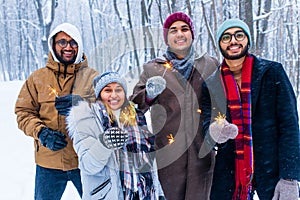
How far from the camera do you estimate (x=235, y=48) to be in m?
2.39

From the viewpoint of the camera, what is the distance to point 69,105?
2.44 m

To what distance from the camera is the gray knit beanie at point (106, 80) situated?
250cm

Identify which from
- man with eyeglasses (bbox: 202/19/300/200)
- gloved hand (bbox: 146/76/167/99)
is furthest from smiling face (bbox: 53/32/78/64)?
man with eyeglasses (bbox: 202/19/300/200)

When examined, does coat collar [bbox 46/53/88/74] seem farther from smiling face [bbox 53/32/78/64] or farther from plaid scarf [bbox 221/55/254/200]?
plaid scarf [bbox 221/55/254/200]

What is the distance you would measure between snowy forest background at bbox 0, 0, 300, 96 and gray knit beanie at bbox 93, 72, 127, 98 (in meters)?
6.29

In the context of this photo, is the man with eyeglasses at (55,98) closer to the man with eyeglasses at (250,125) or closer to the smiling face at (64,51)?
the smiling face at (64,51)

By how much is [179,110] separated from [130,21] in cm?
1352

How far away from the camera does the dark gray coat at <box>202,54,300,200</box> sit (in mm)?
2213

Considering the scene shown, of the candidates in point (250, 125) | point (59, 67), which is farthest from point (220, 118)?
point (59, 67)

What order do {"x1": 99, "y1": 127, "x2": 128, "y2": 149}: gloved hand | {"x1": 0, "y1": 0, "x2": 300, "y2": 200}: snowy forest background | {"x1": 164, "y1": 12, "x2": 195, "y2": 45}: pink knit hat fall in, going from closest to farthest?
{"x1": 99, "y1": 127, "x2": 128, "y2": 149}: gloved hand < {"x1": 164, "y1": 12, "x2": 195, "y2": 45}: pink knit hat < {"x1": 0, "y1": 0, "x2": 300, "y2": 200}: snowy forest background

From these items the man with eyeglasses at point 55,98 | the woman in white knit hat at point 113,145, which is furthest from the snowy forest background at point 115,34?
the woman in white knit hat at point 113,145

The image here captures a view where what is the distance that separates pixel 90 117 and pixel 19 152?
210 inches

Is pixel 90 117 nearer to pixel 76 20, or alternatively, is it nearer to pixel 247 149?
pixel 247 149

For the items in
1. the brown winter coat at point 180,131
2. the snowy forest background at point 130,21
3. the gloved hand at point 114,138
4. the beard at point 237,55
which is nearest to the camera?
the gloved hand at point 114,138
